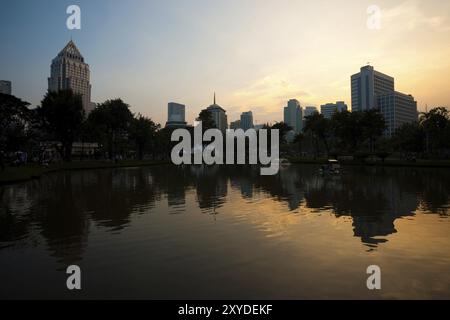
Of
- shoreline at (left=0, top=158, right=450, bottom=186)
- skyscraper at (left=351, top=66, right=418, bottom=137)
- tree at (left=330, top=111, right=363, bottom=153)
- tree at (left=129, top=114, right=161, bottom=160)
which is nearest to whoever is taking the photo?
shoreline at (left=0, top=158, right=450, bottom=186)

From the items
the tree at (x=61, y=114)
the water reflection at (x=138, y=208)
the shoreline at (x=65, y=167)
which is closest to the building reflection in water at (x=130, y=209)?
the water reflection at (x=138, y=208)

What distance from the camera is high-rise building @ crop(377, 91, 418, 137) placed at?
16962cm

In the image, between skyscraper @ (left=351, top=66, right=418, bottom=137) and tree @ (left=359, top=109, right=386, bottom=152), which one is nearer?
tree @ (left=359, top=109, right=386, bottom=152)

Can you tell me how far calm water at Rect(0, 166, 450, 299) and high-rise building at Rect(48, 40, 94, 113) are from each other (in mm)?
100157

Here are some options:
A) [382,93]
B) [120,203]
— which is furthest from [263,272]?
[382,93]

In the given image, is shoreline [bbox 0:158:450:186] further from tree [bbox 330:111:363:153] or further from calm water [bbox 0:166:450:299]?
calm water [bbox 0:166:450:299]

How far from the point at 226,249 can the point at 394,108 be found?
605 feet

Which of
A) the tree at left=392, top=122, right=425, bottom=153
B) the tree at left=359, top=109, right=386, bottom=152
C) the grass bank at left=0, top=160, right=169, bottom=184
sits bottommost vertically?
the grass bank at left=0, top=160, right=169, bottom=184

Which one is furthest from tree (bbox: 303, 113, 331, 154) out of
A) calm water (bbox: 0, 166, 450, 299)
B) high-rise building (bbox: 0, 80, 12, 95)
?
high-rise building (bbox: 0, 80, 12, 95)

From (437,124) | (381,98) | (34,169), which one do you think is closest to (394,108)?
(381,98)

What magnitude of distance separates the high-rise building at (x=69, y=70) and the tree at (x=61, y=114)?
45990 mm

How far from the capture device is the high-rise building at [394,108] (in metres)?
170

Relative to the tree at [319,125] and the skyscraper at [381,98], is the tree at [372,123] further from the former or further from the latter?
the skyscraper at [381,98]
